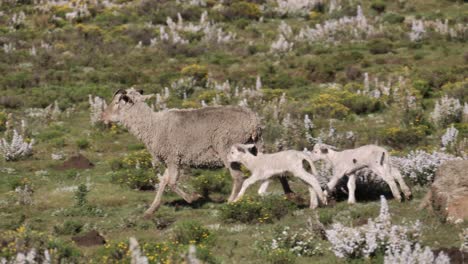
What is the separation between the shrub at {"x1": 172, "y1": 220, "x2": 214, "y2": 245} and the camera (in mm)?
12609

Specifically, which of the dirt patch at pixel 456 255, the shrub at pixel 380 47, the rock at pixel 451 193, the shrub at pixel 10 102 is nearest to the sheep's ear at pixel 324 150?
the rock at pixel 451 193

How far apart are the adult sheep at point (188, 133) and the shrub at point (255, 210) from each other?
1.35 m

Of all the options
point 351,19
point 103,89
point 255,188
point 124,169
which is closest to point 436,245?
point 255,188

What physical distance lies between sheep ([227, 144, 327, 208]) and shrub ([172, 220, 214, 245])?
5.50ft

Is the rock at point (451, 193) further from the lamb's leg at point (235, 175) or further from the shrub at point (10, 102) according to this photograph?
the shrub at point (10, 102)

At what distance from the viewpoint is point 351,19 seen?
4059 cm

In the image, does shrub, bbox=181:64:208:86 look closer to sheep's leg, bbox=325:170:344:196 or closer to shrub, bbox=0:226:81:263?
sheep's leg, bbox=325:170:344:196

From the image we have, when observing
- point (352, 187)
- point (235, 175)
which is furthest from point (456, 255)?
point (235, 175)

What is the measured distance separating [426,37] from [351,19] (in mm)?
4906

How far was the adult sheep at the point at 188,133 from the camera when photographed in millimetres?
15594

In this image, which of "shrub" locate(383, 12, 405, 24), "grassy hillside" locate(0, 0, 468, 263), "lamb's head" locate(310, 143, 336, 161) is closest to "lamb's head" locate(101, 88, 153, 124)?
"grassy hillside" locate(0, 0, 468, 263)

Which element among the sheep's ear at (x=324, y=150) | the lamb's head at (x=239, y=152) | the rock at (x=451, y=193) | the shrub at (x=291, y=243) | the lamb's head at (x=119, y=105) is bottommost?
the shrub at (x=291, y=243)

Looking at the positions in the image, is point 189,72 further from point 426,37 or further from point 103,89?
point 426,37

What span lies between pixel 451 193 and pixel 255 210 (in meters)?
3.21
